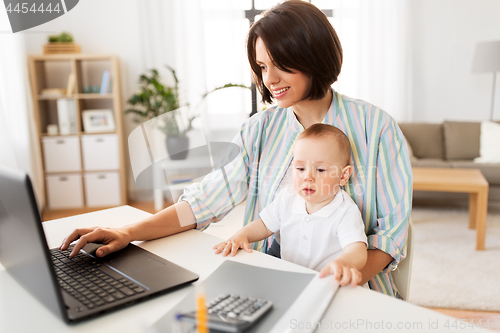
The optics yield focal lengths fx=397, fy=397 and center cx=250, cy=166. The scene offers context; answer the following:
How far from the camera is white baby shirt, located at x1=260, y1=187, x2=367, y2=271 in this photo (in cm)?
94

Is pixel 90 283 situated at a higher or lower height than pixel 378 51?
lower

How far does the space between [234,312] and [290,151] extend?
623 mm

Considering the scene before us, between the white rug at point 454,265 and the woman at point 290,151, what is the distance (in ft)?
3.95

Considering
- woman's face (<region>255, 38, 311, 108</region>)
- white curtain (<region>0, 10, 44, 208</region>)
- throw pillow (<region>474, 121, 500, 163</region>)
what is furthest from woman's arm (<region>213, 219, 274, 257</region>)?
throw pillow (<region>474, 121, 500, 163</region>)

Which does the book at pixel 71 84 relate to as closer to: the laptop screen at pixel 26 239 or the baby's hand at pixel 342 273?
the laptop screen at pixel 26 239

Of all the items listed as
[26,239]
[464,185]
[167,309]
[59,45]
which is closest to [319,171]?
[167,309]

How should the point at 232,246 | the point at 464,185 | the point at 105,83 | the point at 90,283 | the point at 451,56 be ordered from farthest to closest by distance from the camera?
the point at 451,56 → the point at 105,83 → the point at 464,185 → the point at 232,246 → the point at 90,283

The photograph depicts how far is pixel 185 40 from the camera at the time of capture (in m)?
4.09

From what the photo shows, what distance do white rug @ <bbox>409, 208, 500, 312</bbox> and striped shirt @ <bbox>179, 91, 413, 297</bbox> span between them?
1.20 meters

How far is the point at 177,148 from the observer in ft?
3.66

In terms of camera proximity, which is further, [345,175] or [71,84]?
[71,84]

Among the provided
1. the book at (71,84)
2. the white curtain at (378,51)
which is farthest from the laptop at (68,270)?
the white curtain at (378,51)

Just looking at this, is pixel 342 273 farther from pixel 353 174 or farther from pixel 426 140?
pixel 426 140

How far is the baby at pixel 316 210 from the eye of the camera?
3.15ft
